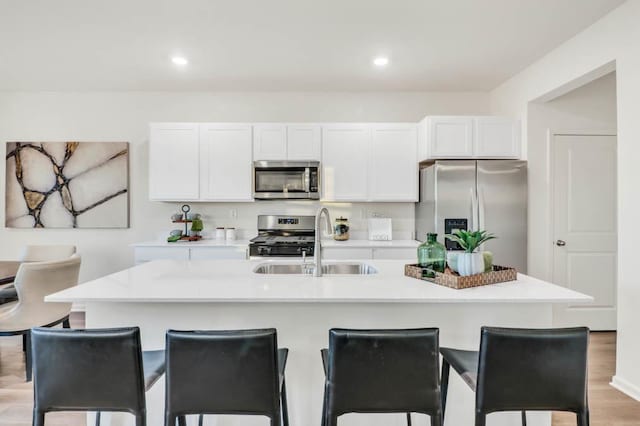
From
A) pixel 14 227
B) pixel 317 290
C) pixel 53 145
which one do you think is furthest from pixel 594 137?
pixel 14 227

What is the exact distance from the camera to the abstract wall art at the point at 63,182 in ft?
14.2

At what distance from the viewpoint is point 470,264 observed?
1795mm

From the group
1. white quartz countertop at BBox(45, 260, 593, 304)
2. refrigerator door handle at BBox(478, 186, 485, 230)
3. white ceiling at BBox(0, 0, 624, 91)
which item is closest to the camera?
white quartz countertop at BBox(45, 260, 593, 304)

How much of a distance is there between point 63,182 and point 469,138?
4.48 m

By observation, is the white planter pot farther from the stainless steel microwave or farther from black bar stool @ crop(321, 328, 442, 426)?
the stainless steel microwave

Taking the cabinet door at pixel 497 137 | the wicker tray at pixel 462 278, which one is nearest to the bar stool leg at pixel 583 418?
the wicker tray at pixel 462 278

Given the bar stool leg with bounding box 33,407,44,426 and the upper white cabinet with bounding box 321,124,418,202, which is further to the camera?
the upper white cabinet with bounding box 321,124,418,202

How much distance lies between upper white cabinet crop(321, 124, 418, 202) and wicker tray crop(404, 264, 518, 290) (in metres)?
2.10

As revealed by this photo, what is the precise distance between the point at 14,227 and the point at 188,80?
267 cm

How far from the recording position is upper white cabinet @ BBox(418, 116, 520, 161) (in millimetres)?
3789

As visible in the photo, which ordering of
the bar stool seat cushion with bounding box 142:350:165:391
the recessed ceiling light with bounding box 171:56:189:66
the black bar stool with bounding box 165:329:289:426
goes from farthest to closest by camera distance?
1. the recessed ceiling light with bounding box 171:56:189:66
2. the bar stool seat cushion with bounding box 142:350:165:391
3. the black bar stool with bounding box 165:329:289:426

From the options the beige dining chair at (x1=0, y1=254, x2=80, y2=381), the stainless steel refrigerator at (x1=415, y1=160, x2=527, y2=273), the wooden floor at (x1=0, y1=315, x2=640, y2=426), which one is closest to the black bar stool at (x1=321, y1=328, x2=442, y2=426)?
the wooden floor at (x1=0, y1=315, x2=640, y2=426)

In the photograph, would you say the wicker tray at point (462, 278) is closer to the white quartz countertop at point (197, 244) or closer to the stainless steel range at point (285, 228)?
the stainless steel range at point (285, 228)

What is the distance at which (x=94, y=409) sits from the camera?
132cm
